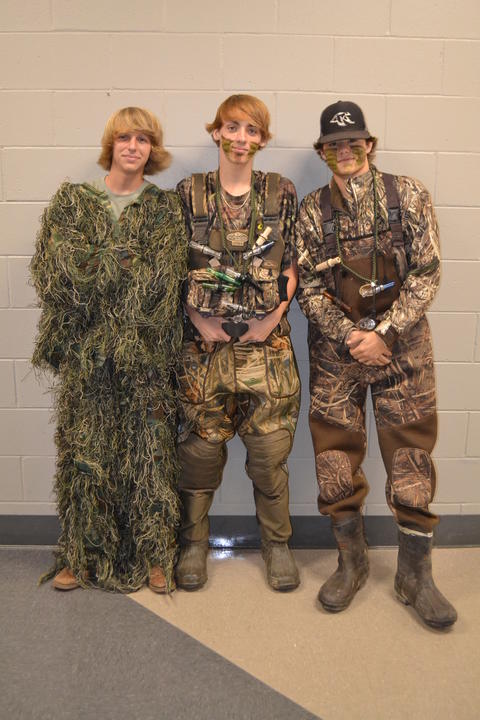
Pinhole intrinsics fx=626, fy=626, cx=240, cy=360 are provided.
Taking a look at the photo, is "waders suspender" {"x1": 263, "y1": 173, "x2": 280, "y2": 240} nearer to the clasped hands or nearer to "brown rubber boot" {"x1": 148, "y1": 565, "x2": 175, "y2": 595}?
the clasped hands

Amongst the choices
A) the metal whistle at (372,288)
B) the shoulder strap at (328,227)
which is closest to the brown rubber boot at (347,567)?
the metal whistle at (372,288)

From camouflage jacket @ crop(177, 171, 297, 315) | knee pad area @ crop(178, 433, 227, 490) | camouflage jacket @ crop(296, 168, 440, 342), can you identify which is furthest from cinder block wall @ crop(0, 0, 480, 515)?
knee pad area @ crop(178, 433, 227, 490)

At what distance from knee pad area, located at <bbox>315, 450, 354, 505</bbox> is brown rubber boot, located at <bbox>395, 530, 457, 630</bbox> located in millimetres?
250

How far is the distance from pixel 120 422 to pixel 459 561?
1469 mm

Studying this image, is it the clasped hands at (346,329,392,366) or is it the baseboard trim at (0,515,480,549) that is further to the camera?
the baseboard trim at (0,515,480,549)

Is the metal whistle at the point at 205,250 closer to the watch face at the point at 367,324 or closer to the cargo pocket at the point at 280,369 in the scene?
→ the cargo pocket at the point at 280,369

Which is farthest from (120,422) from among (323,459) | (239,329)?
(323,459)

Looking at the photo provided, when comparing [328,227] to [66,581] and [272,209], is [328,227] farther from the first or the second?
[66,581]

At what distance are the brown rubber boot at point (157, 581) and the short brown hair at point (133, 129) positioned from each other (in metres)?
1.45

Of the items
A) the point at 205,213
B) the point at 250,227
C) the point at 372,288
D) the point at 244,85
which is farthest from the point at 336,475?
the point at 244,85

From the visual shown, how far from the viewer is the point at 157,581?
225 centimetres

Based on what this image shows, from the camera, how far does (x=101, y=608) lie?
217 centimetres

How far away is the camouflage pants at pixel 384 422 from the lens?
7.03 feet

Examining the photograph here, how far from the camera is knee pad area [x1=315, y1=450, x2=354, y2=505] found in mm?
2207
